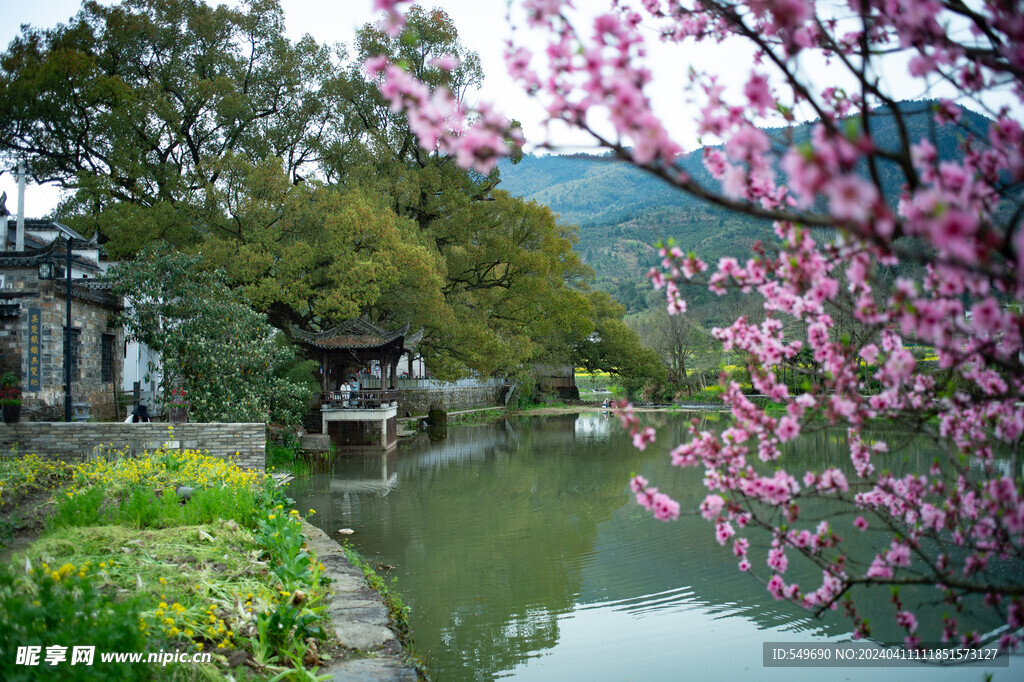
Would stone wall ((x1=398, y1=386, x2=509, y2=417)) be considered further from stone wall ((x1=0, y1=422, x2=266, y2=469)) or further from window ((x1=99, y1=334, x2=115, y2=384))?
stone wall ((x1=0, y1=422, x2=266, y2=469))

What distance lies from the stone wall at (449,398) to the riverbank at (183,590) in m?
16.3

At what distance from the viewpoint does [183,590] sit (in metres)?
4.42

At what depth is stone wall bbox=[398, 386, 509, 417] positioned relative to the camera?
25.5 metres

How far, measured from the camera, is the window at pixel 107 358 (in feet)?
44.7

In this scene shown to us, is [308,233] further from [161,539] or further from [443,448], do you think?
[161,539]

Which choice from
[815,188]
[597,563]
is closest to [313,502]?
[597,563]

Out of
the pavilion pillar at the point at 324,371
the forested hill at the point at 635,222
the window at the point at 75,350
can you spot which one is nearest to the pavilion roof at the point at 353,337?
the pavilion pillar at the point at 324,371

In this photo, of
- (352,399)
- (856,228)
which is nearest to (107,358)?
(352,399)

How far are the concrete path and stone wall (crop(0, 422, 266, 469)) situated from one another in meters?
3.94

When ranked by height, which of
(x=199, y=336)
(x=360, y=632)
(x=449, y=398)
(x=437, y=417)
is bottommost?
(x=360, y=632)

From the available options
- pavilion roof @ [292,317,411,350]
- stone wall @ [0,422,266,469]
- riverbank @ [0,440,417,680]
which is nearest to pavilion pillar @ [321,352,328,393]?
pavilion roof @ [292,317,411,350]

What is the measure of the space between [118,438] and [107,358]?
5333 mm

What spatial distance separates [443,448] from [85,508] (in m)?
13.6

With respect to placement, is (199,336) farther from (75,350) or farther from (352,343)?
(352,343)
